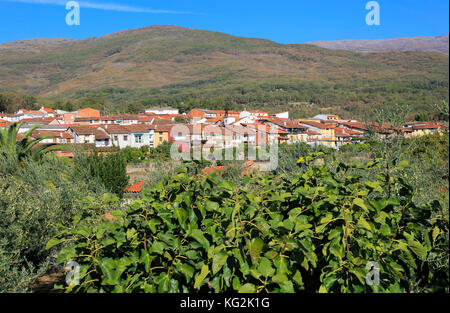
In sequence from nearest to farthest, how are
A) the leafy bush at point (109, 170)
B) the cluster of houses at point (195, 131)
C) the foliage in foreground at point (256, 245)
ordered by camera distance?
the foliage in foreground at point (256, 245)
the leafy bush at point (109, 170)
the cluster of houses at point (195, 131)

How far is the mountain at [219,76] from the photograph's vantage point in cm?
8981

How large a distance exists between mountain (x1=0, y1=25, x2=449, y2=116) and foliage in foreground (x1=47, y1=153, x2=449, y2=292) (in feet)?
240

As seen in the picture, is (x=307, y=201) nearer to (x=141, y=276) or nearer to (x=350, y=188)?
(x=350, y=188)

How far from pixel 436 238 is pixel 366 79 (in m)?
133

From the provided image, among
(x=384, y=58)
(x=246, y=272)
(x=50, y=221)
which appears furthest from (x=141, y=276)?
(x=384, y=58)

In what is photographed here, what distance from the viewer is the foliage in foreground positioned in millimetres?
1565

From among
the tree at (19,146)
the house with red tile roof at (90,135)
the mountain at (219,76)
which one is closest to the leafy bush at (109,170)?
the tree at (19,146)

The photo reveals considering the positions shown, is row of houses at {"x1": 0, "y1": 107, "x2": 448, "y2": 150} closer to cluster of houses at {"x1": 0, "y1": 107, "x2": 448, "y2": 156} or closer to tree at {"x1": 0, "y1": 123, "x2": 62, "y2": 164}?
cluster of houses at {"x1": 0, "y1": 107, "x2": 448, "y2": 156}

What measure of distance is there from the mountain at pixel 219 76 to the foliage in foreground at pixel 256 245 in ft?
240

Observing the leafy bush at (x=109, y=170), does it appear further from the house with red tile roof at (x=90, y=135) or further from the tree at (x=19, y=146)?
the house with red tile roof at (x=90, y=135)

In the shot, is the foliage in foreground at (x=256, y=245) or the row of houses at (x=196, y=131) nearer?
the foliage in foreground at (x=256, y=245)

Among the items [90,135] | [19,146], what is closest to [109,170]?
[19,146]

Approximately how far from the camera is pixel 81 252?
1.73 m

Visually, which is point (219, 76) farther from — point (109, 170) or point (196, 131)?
point (109, 170)
